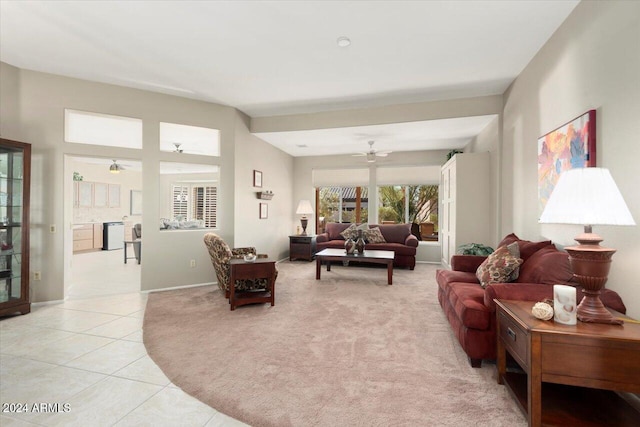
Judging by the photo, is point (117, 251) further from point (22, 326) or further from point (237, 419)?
point (237, 419)

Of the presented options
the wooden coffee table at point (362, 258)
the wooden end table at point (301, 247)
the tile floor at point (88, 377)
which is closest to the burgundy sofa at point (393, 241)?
the wooden end table at point (301, 247)

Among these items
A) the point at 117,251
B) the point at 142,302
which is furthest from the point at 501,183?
the point at 117,251

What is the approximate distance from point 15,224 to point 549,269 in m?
5.47

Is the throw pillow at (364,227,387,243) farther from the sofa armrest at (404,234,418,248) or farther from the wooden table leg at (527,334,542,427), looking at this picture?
the wooden table leg at (527,334,542,427)

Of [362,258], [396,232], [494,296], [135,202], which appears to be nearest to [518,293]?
[494,296]

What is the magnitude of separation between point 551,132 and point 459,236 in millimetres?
2465

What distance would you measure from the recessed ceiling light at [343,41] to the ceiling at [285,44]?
0.05 m

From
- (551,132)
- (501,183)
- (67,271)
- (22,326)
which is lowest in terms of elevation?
(22,326)

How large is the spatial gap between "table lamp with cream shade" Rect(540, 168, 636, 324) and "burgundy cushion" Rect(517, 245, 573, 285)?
69 centimetres

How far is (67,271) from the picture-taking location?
4043mm

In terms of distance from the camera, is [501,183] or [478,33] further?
[501,183]

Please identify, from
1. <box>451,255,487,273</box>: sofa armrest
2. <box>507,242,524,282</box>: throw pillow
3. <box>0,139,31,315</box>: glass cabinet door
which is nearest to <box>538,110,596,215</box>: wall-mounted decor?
<box>507,242,524,282</box>: throw pillow

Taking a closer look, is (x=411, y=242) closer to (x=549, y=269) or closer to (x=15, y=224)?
(x=549, y=269)

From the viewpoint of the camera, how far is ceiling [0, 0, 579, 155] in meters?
2.62
